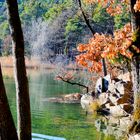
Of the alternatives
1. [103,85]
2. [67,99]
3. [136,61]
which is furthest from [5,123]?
[67,99]

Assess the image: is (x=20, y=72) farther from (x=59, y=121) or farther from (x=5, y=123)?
(x=59, y=121)

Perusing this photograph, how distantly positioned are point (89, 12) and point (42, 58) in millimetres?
29244

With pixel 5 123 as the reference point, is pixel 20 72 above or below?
above

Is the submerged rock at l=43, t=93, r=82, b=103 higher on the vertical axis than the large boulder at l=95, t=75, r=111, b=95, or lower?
lower

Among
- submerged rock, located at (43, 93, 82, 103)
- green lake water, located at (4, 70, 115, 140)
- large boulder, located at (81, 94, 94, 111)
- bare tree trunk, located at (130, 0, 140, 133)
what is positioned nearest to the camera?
bare tree trunk, located at (130, 0, 140, 133)

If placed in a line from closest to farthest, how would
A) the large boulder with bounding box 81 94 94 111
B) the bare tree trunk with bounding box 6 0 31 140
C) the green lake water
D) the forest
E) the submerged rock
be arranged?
1. the bare tree trunk with bounding box 6 0 31 140
2. the forest
3. the green lake water
4. the large boulder with bounding box 81 94 94 111
5. the submerged rock

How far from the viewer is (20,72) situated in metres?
9.28

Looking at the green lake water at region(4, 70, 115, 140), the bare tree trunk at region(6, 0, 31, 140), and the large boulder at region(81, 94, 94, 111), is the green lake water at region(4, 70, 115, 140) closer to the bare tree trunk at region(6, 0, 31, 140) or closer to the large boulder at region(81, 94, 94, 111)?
the large boulder at region(81, 94, 94, 111)

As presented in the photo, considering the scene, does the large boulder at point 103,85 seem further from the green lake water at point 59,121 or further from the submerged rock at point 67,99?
the submerged rock at point 67,99

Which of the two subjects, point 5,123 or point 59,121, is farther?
point 59,121

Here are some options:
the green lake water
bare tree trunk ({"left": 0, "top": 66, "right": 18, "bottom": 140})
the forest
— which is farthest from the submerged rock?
bare tree trunk ({"left": 0, "top": 66, "right": 18, "bottom": 140})

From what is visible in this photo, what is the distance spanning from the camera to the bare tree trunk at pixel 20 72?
916 centimetres

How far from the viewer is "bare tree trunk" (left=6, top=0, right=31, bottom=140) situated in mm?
9156

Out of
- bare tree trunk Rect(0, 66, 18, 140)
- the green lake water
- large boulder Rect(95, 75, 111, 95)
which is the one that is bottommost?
the green lake water
